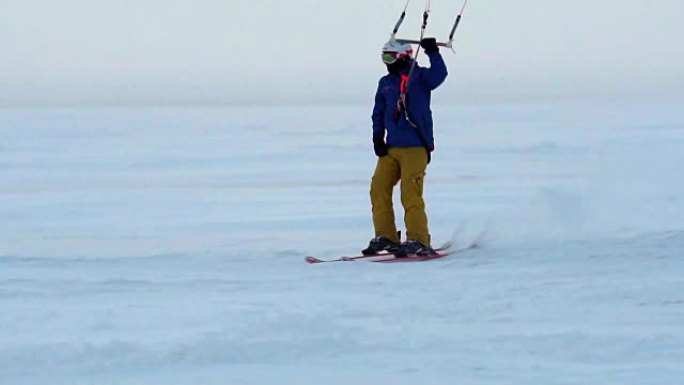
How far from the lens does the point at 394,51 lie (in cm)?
844

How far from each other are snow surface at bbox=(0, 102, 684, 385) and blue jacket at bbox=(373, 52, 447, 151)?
2.64 feet

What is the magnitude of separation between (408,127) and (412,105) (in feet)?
0.46

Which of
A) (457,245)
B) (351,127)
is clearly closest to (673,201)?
(457,245)

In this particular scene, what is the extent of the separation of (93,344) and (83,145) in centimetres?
1974

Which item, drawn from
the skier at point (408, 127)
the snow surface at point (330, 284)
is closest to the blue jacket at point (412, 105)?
the skier at point (408, 127)

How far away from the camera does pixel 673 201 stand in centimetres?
1137

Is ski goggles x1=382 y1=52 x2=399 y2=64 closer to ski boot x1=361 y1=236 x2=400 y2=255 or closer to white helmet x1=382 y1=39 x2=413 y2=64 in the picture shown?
white helmet x1=382 y1=39 x2=413 y2=64

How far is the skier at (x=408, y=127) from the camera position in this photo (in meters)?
8.45

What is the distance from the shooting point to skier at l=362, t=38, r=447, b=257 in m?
8.45

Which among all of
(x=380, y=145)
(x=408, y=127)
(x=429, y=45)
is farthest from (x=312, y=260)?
(x=429, y=45)

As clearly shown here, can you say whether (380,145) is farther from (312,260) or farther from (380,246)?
(312,260)

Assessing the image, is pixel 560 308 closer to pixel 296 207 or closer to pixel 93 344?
pixel 93 344

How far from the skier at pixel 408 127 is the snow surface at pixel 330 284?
1.14 ft

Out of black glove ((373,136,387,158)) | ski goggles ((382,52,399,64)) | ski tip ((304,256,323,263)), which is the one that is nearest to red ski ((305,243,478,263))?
ski tip ((304,256,323,263))
